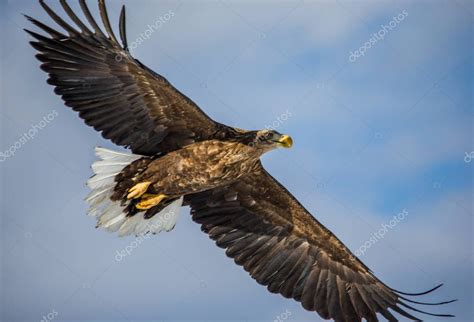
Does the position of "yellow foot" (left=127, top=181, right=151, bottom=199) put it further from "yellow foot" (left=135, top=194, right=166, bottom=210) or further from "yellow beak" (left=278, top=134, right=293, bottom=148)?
"yellow beak" (left=278, top=134, right=293, bottom=148)

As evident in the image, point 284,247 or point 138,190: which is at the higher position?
point 284,247

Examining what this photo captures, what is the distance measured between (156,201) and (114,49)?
2.14 meters

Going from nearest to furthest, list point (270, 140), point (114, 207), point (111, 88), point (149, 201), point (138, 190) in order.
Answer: point (270, 140) < point (111, 88) < point (138, 190) < point (149, 201) < point (114, 207)

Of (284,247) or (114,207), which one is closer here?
(114,207)

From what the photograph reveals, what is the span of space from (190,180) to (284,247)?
212cm

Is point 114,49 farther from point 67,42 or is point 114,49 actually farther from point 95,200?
point 95,200

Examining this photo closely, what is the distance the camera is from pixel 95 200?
441 inches

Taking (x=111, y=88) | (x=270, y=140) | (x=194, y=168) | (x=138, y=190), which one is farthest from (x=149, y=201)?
(x=270, y=140)

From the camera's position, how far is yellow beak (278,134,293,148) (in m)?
10.5

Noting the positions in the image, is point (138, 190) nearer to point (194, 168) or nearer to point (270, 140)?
point (194, 168)

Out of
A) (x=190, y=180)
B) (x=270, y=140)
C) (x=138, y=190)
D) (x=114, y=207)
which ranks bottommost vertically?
(x=114, y=207)

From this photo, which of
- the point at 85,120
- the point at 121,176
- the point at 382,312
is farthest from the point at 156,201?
the point at 382,312

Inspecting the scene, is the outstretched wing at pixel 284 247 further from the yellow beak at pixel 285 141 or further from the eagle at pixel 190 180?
the yellow beak at pixel 285 141

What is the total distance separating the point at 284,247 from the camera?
12.1 metres
